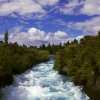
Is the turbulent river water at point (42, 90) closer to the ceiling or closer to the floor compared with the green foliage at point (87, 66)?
closer to the floor

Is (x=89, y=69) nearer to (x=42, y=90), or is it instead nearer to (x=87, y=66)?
(x=87, y=66)

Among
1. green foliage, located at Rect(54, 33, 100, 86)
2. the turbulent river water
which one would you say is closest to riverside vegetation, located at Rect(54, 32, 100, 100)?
green foliage, located at Rect(54, 33, 100, 86)

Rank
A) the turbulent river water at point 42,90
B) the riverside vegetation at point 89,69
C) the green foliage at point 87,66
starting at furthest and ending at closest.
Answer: the green foliage at point 87,66
the riverside vegetation at point 89,69
the turbulent river water at point 42,90

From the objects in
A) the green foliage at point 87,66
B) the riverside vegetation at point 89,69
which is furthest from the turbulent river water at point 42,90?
the green foliage at point 87,66

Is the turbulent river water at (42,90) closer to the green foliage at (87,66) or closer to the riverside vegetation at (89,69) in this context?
the riverside vegetation at (89,69)

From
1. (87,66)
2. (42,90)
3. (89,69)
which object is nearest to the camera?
(42,90)

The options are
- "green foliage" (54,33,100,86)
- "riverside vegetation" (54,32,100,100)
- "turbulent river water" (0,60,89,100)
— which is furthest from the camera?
"green foliage" (54,33,100,86)

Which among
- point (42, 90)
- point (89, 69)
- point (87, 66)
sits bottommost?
point (42, 90)

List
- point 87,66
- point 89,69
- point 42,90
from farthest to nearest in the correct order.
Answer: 1. point 87,66
2. point 89,69
3. point 42,90

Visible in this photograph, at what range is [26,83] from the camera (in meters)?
45.6

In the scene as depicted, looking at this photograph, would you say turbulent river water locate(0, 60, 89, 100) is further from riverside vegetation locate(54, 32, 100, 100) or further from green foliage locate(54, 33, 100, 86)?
green foliage locate(54, 33, 100, 86)

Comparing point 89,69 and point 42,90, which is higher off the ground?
point 89,69

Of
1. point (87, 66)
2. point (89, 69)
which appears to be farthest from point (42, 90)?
point (87, 66)

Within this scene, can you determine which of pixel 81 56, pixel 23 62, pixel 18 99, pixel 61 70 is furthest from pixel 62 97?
pixel 23 62
